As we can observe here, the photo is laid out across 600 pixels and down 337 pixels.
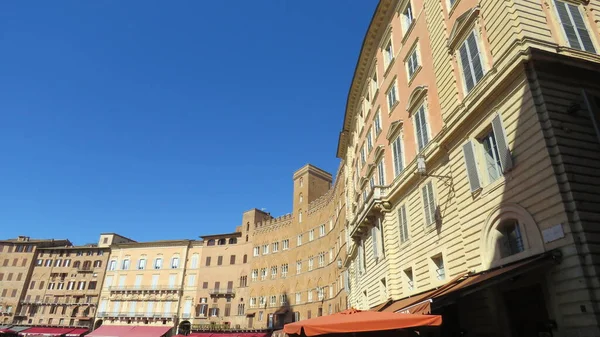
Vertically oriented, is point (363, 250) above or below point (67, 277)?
below

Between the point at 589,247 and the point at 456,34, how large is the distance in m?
8.51

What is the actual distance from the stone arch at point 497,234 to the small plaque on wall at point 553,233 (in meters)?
0.16

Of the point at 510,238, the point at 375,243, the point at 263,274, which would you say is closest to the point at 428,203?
the point at 510,238

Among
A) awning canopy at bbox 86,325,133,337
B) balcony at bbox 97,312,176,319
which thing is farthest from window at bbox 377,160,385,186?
balcony at bbox 97,312,176,319

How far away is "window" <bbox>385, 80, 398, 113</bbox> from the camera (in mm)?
20344

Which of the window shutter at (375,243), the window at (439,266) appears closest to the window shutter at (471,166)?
the window at (439,266)

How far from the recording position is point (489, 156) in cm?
1171

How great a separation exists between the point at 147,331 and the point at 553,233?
209 ft

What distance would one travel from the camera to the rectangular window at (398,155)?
1861 cm

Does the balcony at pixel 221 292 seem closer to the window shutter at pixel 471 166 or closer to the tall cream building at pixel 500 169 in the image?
the tall cream building at pixel 500 169

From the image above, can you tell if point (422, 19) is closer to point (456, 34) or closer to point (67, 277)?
point (456, 34)

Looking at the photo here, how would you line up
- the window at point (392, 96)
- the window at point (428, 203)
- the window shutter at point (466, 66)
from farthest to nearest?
the window at point (392, 96)
the window at point (428, 203)
the window shutter at point (466, 66)

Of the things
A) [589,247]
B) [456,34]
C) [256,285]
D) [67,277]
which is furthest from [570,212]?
[67,277]

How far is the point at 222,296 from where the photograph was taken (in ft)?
213
